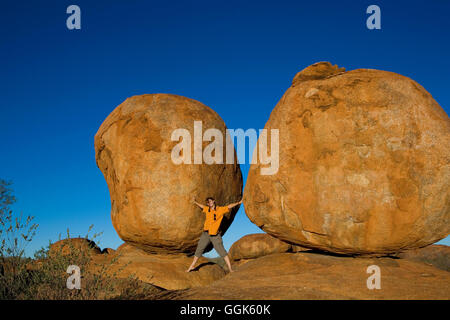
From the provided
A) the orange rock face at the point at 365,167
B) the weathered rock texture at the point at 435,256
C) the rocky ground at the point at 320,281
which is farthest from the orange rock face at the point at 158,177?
the weathered rock texture at the point at 435,256

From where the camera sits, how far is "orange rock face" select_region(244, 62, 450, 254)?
595 centimetres

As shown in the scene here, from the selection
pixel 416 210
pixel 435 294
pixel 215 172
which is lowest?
pixel 435 294

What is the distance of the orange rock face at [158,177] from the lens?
880cm

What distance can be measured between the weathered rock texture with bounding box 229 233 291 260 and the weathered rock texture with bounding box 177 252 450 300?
22.3ft

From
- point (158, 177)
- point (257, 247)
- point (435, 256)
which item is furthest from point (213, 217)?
point (435, 256)

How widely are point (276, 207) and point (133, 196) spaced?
3.81 meters

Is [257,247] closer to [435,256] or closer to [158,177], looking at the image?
[435,256]

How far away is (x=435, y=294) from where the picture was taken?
4824mm

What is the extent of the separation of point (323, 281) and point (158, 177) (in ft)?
15.4

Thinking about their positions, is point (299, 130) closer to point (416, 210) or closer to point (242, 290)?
point (416, 210)

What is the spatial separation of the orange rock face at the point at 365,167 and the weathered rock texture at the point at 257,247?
7.41 m

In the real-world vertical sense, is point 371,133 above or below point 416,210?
above

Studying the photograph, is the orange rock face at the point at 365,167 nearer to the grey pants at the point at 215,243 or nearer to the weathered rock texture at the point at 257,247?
the grey pants at the point at 215,243
